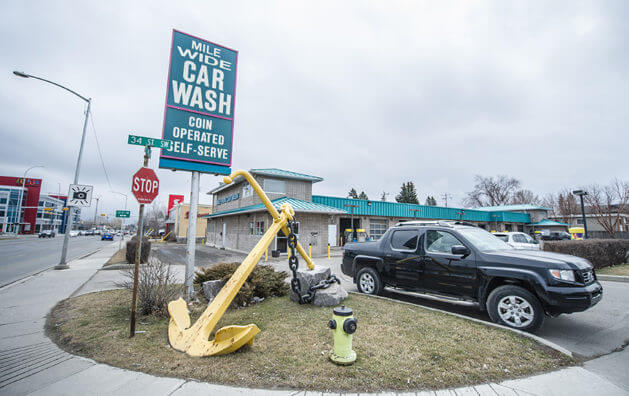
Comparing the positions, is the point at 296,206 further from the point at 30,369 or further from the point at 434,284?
the point at 30,369

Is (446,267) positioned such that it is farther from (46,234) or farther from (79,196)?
(46,234)

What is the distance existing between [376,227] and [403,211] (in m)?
3.50

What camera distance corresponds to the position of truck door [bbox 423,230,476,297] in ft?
17.3

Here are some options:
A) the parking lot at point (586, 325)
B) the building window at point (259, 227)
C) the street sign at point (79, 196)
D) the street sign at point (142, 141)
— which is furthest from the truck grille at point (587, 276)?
the street sign at point (79, 196)

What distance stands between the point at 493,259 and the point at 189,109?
283 inches

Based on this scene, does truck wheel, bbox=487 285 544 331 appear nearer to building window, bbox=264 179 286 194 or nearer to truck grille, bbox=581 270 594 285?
truck grille, bbox=581 270 594 285

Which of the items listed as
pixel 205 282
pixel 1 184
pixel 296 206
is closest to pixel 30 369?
pixel 205 282

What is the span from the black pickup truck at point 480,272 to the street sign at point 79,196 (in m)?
12.4

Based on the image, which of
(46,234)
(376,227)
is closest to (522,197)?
(376,227)

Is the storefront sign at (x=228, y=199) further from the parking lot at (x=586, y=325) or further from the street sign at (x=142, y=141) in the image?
the street sign at (x=142, y=141)

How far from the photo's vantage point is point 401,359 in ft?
11.4

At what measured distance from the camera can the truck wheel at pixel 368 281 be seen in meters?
6.92

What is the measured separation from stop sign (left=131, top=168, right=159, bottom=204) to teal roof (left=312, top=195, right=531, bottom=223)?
716 inches

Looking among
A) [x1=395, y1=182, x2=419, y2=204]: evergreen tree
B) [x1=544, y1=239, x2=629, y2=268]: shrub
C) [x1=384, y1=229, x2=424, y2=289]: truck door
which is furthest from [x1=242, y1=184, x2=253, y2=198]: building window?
[x1=395, y1=182, x2=419, y2=204]: evergreen tree
